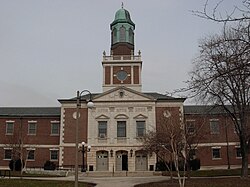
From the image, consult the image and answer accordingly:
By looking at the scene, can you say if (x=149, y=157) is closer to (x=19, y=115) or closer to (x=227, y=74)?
(x=19, y=115)

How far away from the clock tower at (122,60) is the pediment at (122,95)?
7.21ft

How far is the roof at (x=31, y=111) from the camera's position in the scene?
46969mm

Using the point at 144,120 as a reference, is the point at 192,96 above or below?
below

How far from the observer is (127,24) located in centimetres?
4812

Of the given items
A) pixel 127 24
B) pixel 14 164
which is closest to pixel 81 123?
pixel 14 164

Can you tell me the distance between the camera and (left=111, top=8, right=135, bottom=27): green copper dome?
48.0 meters

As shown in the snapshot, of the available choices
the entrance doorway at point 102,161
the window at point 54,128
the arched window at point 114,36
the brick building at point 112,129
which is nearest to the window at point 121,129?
the brick building at point 112,129

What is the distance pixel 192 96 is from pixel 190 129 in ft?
76.7

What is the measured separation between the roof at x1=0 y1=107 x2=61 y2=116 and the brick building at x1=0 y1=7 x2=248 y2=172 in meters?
0.25

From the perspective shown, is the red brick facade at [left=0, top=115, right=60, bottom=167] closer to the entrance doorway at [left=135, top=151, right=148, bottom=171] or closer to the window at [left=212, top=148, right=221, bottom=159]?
the entrance doorway at [left=135, top=151, right=148, bottom=171]

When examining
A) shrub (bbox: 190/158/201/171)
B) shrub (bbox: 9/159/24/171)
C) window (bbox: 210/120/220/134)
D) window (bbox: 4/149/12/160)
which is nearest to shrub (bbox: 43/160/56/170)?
shrub (bbox: 9/159/24/171)

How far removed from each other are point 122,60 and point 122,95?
5847mm

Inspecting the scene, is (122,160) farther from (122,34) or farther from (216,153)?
(122,34)

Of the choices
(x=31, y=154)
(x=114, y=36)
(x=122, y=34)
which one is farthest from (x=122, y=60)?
(x=31, y=154)
